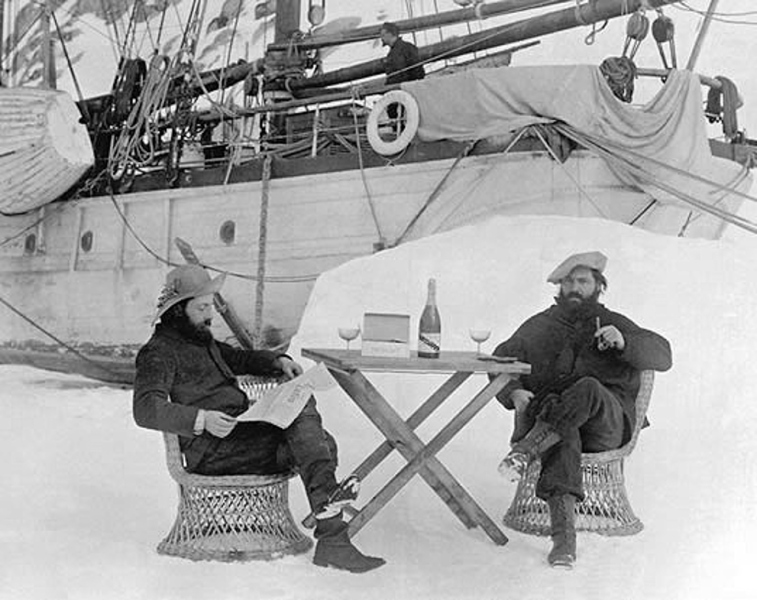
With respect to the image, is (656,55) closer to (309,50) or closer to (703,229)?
(703,229)

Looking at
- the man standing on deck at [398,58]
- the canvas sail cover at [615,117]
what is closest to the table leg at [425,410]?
the canvas sail cover at [615,117]

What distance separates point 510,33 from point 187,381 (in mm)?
3596

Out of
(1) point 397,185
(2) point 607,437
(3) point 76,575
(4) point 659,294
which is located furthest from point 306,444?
(1) point 397,185

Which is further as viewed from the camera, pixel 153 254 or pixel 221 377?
pixel 153 254

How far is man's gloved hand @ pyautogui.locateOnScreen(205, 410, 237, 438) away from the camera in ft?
7.95

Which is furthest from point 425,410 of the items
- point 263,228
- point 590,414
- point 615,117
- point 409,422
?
point 263,228

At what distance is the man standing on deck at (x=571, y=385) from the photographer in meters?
2.59

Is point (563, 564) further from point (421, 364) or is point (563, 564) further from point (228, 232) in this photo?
point (228, 232)

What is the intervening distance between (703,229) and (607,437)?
9.25 ft

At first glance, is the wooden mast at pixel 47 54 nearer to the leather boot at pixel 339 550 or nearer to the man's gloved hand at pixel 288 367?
the man's gloved hand at pixel 288 367

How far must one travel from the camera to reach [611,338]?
8.70 ft

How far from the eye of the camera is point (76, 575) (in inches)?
95.3

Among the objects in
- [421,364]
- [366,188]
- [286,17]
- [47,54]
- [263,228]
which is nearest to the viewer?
[421,364]

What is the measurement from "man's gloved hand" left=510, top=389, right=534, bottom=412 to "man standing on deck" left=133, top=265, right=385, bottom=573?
1.76 ft
